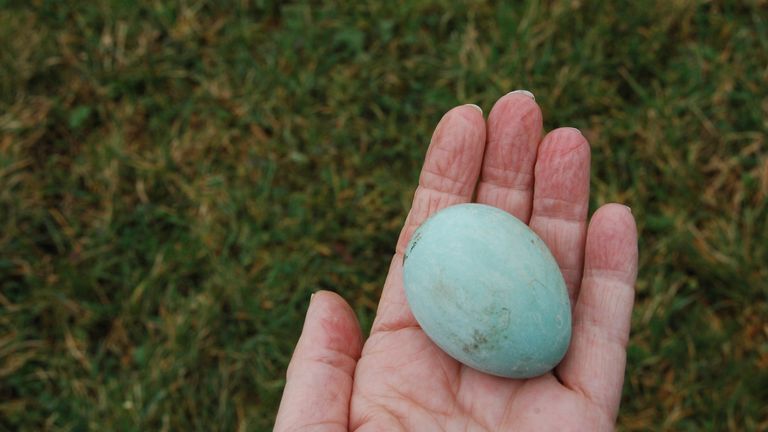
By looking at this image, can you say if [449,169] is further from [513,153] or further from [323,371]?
[323,371]

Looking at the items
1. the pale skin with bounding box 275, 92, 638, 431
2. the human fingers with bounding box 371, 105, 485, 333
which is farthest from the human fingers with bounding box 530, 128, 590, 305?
the human fingers with bounding box 371, 105, 485, 333

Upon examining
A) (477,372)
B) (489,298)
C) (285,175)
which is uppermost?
(489,298)

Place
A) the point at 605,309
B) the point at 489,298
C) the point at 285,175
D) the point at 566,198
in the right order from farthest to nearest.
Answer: the point at 285,175
the point at 566,198
the point at 605,309
the point at 489,298

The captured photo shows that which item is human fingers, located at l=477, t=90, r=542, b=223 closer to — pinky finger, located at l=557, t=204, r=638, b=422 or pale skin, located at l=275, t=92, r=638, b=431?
pale skin, located at l=275, t=92, r=638, b=431

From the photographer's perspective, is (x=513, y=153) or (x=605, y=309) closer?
(x=605, y=309)

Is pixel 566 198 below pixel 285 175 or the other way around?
the other way around

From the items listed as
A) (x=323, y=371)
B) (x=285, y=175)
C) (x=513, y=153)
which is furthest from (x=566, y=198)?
(x=285, y=175)

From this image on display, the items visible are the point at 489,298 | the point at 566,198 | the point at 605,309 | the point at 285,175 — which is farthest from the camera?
the point at 285,175

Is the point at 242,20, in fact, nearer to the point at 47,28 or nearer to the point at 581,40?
the point at 47,28
